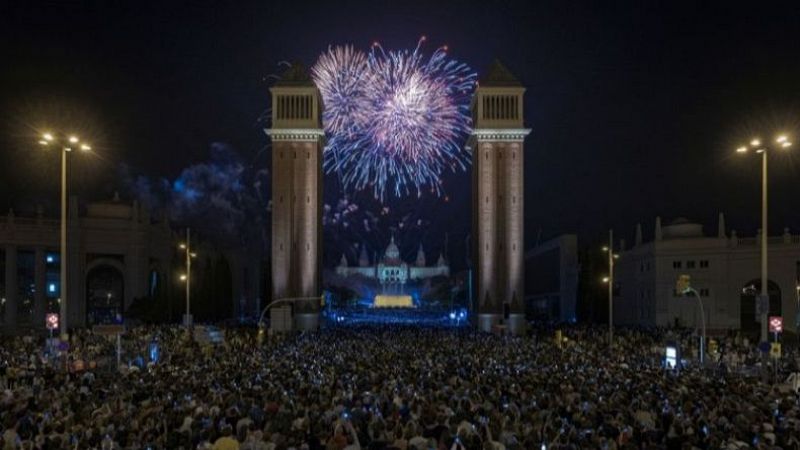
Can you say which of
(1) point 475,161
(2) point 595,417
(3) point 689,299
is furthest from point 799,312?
(2) point 595,417

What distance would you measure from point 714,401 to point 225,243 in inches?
4105

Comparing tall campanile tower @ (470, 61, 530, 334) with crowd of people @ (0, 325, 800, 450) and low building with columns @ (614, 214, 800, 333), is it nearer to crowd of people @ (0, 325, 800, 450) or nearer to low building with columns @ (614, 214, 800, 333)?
low building with columns @ (614, 214, 800, 333)

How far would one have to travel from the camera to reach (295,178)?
8562 cm

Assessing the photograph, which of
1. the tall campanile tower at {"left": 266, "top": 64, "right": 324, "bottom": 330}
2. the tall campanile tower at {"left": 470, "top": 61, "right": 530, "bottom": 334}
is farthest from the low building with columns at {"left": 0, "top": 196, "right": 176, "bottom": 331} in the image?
the tall campanile tower at {"left": 470, "top": 61, "right": 530, "bottom": 334}

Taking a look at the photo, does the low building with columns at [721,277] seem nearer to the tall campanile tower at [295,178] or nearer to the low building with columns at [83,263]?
the tall campanile tower at [295,178]

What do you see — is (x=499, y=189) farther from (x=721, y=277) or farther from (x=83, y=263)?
(x=83, y=263)

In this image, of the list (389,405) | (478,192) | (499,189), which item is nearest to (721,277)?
(499,189)

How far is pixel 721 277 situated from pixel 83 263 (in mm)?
56991

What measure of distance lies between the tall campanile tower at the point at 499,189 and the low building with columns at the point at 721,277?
1474cm

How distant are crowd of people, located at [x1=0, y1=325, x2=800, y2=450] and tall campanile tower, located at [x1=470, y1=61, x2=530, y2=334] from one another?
45979mm

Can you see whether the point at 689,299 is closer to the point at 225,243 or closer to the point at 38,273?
the point at 38,273

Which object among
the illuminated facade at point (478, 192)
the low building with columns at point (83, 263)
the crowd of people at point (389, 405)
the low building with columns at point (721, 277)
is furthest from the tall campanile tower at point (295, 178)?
the crowd of people at point (389, 405)

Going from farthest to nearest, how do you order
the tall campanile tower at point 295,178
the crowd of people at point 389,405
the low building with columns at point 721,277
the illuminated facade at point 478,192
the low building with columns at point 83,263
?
the tall campanile tower at point 295,178, the illuminated facade at point 478,192, the low building with columns at point 83,263, the low building with columns at point 721,277, the crowd of people at point 389,405

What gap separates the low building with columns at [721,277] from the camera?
218ft
